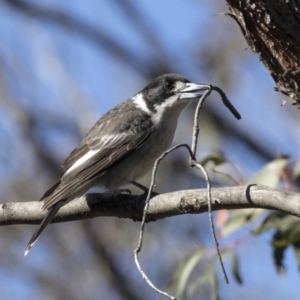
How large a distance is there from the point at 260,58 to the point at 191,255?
4.53 ft

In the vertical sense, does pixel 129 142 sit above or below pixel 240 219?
above

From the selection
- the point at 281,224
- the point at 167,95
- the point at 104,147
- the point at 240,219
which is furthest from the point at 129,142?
the point at 281,224

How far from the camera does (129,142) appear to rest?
3865 mm

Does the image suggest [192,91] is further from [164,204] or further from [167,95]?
[164,204]

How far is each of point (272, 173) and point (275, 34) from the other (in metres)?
1.22

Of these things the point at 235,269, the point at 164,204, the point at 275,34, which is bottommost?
the point at 235,269

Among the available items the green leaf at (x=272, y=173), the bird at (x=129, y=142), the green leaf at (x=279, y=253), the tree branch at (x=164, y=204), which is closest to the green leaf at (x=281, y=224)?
the green leaf at (x=279, y=253)

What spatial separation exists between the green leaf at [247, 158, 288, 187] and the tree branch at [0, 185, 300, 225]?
0.59 m

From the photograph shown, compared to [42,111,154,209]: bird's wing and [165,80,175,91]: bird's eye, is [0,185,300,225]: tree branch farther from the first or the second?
[165,80,175,91]: bird's eye

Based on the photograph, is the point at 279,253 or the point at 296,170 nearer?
the point at 279,253

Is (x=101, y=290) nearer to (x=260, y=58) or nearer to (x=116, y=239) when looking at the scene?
(x=116, y=239)

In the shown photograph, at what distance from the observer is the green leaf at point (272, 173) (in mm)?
3352

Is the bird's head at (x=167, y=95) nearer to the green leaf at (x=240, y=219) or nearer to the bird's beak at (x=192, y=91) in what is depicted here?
the bird's beak at (x=192, y=91)

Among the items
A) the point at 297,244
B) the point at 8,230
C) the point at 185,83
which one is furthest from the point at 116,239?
the point at 297,244
